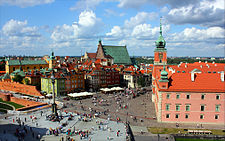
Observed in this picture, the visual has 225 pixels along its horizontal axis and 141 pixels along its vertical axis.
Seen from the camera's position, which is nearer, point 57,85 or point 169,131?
point 169,131

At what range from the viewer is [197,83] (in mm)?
44438

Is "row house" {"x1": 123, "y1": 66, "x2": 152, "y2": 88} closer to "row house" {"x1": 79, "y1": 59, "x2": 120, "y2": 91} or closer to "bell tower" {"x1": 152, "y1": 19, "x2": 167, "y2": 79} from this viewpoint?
"row house" {"x1": 79, "y1": 59, "x2": 120, "y2": 91}

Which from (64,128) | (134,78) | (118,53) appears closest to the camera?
(64,128)

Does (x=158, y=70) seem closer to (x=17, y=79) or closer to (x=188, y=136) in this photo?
(x=188, y=136)

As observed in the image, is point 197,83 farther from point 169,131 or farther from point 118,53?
point 118,53

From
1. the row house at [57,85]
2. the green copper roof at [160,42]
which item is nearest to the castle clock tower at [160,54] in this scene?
the green copper roof at [160,42]

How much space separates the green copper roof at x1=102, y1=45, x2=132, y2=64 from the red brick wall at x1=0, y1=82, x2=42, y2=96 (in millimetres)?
65071

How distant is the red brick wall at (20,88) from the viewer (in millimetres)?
71125

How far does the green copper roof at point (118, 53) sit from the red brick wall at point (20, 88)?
6507 cm

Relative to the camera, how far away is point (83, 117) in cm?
4644

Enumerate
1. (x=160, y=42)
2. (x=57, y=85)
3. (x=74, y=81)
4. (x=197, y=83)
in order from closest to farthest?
1. (x=197, y=83)
2. (x=160, y=42)
3. (x=57, y=85)
4. (x=74, y=81)

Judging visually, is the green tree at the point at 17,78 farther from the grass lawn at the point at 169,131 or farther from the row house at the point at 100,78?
the grass lawn at the point at 169,131

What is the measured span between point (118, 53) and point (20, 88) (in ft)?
241

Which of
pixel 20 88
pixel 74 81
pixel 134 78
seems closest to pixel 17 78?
pixel 20 88
